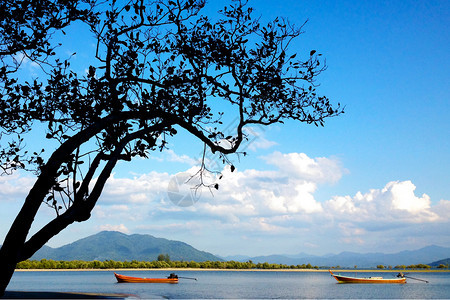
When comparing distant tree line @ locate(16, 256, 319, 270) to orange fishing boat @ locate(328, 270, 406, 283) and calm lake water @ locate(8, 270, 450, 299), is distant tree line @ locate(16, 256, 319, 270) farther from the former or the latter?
orange fishing boat @ locate(328, 270, 406, 283)

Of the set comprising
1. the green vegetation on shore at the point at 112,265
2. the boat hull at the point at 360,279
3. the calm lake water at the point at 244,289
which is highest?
the green vegetation on shore at the point at 112,265

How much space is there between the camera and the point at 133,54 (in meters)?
8.98

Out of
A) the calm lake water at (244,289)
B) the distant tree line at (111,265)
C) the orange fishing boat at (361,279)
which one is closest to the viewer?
the calm lake water at (244,289)

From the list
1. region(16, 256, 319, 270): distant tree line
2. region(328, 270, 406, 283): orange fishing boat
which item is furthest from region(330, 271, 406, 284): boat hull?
region(16, 256, 319, 270): distant tree line

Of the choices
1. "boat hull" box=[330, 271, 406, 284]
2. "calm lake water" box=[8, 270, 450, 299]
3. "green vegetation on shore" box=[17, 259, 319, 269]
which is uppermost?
"green vegetation on shore" box=[17, 259, 319, 269]

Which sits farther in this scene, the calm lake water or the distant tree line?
the distant tree line

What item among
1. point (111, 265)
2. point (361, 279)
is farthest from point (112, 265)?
point (361, 279)

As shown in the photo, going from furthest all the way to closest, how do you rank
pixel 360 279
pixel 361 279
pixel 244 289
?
pixel 361 279 < pixel 360 279 < pixel 244 289

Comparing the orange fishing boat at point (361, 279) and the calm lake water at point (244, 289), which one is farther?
the orange fishing boat at point (361, 279)

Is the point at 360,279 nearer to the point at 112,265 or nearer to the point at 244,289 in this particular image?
the point at 244,289

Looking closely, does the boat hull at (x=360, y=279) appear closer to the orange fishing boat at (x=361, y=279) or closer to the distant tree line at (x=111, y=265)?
the orange fishing boat at (x=361, y=279)

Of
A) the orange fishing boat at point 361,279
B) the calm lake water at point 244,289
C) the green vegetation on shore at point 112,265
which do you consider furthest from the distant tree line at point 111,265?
the orange fishing boat at point 361,279

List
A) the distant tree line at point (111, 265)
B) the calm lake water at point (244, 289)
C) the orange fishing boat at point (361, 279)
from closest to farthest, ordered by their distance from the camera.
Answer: the calm lake water at point (244, 289) < the orange fishing boat at point (361, 279) < the distant tree line at point (111, 265)

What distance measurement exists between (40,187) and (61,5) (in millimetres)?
4524
